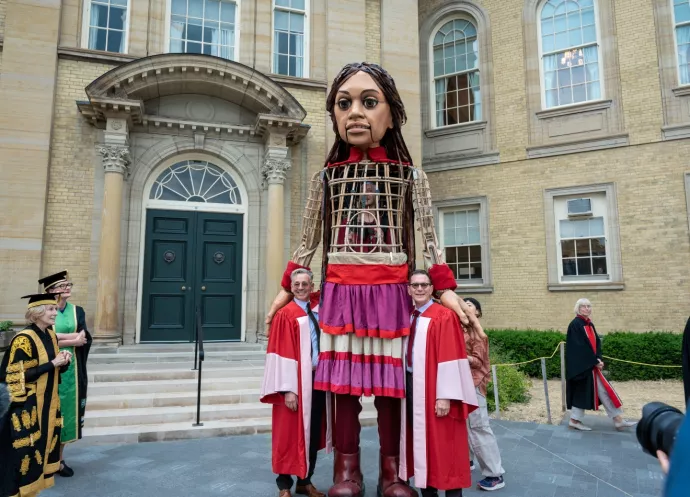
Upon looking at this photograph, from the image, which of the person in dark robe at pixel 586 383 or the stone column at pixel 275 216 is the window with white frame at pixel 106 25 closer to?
the stone column at pixel 275 216

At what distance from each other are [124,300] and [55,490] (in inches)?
213

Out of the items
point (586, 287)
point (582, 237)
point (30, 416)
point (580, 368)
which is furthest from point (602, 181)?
point (30, 416)

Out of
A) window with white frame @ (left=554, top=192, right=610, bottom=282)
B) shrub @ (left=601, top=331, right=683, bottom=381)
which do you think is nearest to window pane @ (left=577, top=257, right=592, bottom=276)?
window with white frame @ (left=554, top=192, right=610, bottom=282)

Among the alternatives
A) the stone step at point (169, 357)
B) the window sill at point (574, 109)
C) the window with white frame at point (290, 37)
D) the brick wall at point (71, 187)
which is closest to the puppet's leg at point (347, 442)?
the stone step at point (169, 357)

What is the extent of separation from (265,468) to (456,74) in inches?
483

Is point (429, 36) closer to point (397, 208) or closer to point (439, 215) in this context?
point (439, 215)

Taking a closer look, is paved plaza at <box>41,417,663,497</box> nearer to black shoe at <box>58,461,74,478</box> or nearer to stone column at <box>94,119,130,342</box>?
black shoe at <box>58,461,74,478</box>

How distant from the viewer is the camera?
93 cm

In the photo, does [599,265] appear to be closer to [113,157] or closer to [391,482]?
[391,482]

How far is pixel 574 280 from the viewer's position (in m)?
11.6

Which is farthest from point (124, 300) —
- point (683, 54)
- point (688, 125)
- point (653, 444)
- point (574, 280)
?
point (683, 54)

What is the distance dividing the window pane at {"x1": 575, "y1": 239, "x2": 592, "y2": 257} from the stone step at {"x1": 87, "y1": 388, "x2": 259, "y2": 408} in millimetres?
8909

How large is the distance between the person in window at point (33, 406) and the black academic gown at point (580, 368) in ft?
19.1

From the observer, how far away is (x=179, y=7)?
1011cm
